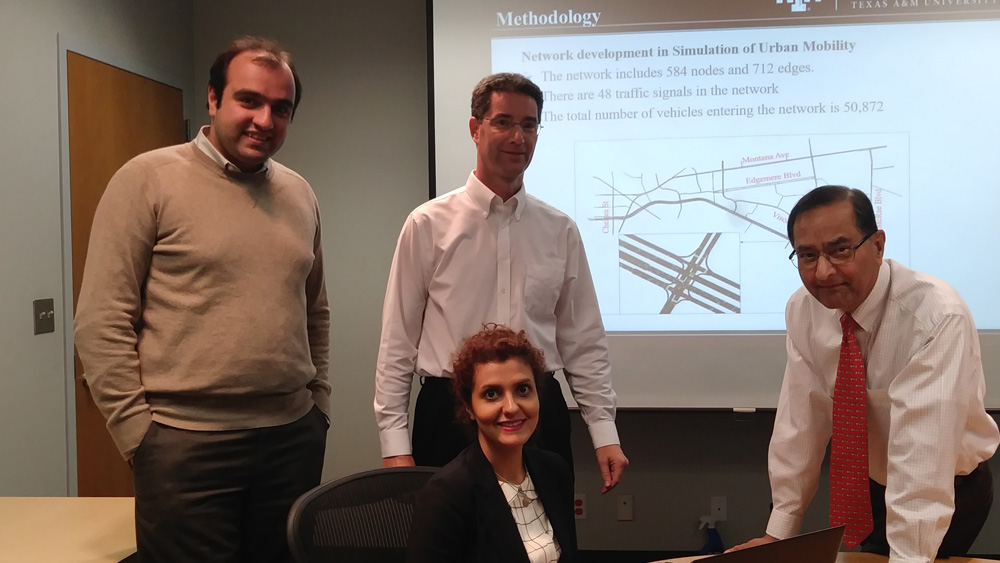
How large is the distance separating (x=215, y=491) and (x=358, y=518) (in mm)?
436

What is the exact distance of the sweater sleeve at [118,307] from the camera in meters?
1.61

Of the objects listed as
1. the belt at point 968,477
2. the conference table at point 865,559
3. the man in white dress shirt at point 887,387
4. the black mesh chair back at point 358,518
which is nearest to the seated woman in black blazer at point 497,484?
the black mesh chair back at point 358,518

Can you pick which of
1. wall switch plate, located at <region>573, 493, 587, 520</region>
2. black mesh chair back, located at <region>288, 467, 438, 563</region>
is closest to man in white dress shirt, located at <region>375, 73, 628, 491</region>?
black mesh chair back, located at <region>288, 467, 438, 563</region>

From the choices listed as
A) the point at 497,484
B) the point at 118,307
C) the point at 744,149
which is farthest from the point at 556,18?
the point at 497,484

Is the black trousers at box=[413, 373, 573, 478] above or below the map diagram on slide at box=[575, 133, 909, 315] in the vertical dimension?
below

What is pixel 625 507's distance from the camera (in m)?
3.41

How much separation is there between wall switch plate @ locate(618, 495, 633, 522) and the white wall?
7.48 ft

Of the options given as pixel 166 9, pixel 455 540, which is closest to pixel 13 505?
pixel 455 540

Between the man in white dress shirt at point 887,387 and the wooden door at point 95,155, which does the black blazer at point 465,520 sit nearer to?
the man in white dress shirt at point 887,387

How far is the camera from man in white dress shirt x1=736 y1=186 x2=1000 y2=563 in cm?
141

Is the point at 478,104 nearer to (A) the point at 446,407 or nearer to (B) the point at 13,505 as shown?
(A) the point at 446,407

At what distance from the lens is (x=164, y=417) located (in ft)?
5.47

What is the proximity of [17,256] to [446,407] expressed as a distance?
5.70ft

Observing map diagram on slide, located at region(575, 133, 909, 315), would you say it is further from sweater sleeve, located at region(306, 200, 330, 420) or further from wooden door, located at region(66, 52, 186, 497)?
wooden door, located at region(66, 52, 186, 497)
